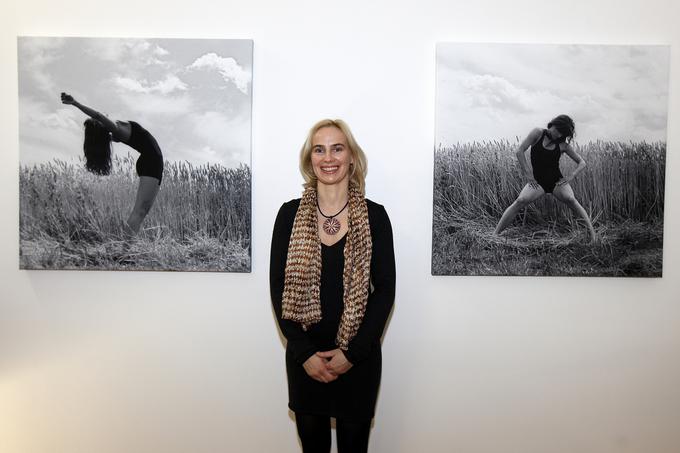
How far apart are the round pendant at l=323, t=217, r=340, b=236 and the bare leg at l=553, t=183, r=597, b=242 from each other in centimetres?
106

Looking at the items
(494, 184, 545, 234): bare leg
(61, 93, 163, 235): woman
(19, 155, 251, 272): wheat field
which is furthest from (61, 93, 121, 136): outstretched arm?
(494, 184, 545, 234): bare leg

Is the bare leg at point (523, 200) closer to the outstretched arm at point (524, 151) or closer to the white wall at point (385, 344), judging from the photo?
the outstretched arm at point (524, 151)

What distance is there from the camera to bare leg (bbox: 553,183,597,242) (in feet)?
7.05

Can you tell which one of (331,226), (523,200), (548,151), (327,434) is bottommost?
(327,434)

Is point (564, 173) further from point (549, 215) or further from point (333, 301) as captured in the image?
point (333, 301)

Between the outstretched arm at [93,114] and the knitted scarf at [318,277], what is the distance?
40.9 inches

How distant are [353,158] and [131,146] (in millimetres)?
1044

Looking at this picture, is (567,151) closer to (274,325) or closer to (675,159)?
(675,159)

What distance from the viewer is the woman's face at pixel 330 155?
6.21 ft

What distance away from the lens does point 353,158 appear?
197 cm

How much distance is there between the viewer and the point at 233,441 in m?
2.26

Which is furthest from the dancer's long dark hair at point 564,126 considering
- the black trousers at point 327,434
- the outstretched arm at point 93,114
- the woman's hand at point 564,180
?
the outstretched arm at point 93,114

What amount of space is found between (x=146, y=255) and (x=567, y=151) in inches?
79.7

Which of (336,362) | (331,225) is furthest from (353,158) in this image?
(336,362)
